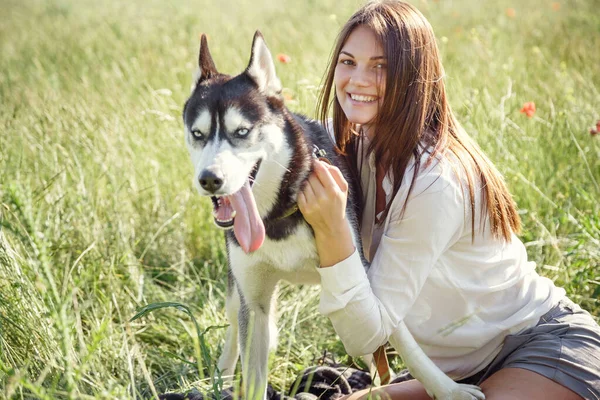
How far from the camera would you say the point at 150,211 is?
12.8ft

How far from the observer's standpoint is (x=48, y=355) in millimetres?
2209

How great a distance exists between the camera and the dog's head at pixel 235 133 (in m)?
2.08

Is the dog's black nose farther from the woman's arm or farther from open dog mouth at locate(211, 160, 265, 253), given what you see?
the woman's arm

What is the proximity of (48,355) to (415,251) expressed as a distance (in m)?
1.42

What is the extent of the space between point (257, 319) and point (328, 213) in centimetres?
65

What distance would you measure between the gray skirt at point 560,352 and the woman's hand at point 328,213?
0.81 m

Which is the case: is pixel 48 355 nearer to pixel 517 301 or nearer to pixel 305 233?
pixel 305 233

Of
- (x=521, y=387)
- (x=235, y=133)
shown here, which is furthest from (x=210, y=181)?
(x=521, y=387)

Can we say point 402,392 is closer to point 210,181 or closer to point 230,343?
point 230,343

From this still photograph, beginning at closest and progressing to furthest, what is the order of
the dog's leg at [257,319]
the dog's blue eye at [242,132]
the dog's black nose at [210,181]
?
the dog's black nose at [210,181], the dog's blue eye at [242,132], the dog's leg at [257,319]

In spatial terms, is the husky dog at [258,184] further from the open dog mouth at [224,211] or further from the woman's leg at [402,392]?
the woman's leg at [402,392]

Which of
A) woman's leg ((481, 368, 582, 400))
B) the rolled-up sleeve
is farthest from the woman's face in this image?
woman's leg ((481, 368, 582, 400))

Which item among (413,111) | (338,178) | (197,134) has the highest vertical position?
(413,111)

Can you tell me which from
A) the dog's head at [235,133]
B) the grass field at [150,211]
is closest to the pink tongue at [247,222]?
the dog's head at [235,133]
